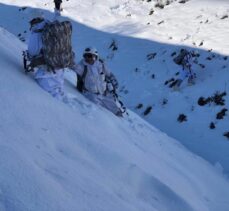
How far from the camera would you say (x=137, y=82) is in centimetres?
1923

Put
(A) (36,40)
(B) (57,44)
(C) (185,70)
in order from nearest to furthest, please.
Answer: (B) (57,44), (A) (36,40), (C) (185,70)

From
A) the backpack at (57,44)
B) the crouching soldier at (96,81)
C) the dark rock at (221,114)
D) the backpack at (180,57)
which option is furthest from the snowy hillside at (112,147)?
the backpack at (180,57)

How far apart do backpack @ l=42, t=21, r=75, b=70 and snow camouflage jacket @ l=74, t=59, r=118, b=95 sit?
5.54ft

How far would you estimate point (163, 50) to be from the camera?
20875mm

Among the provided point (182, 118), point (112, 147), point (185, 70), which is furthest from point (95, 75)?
point (185, 70)

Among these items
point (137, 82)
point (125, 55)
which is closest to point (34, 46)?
point (137, 82)

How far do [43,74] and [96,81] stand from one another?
5.96ft

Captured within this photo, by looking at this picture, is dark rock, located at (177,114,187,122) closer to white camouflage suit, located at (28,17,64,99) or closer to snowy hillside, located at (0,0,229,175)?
snowy hillside, located at (0,0,229,175)

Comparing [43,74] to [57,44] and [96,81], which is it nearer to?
[57,44]

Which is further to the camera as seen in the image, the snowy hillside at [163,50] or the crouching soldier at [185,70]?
the crouching soldier at [185,70]

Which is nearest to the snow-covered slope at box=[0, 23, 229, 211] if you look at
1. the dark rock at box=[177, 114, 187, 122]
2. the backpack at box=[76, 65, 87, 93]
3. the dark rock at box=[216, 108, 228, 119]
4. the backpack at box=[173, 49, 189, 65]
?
the backpack at box=[76, 65, 87, 93]

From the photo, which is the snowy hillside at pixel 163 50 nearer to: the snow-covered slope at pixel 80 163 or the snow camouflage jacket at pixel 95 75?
the snow-covered slope at pixel 80 163

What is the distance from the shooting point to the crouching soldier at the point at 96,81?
31.2 feet

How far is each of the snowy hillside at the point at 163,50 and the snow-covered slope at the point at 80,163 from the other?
288cm
